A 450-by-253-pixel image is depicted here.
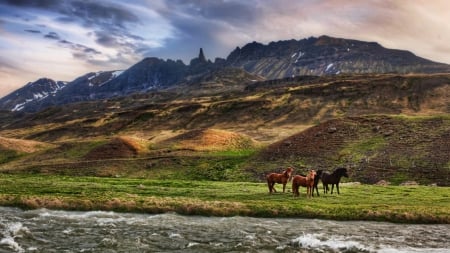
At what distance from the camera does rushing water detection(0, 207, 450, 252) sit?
26812 mm

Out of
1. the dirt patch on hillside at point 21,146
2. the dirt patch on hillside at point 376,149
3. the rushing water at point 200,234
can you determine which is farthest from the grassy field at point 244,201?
the dirt patch on hillside at point 21,146

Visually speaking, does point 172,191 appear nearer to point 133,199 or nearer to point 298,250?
point 133,199

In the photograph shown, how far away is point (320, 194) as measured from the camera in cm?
4569

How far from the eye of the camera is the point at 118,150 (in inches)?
3413

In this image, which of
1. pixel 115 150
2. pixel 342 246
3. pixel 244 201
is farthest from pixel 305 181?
pixel 115 150

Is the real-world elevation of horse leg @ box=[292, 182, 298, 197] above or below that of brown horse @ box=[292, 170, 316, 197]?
below

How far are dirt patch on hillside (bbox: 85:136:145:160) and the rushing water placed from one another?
47106mm

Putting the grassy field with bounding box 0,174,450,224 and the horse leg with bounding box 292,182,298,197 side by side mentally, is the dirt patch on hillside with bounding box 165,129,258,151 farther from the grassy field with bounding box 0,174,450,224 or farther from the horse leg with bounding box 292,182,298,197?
the horse leg with bounding box 292,182,298,197

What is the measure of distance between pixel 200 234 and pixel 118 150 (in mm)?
58996

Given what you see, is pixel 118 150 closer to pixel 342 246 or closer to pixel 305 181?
pixel 305 181

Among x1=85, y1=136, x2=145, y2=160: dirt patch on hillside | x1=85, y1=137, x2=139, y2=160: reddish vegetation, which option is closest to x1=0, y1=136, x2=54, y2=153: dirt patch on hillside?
x1=85, y1=136, x2=145, y2=160: dirt patch on hillside

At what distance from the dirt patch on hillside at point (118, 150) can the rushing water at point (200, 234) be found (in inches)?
1855

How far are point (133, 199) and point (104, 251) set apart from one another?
52.7ft

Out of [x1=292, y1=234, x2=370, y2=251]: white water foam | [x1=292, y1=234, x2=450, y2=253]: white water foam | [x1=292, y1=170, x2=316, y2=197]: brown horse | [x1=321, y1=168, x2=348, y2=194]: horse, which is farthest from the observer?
[x1=321, y1=168, x2=348, y2=194]: horse
